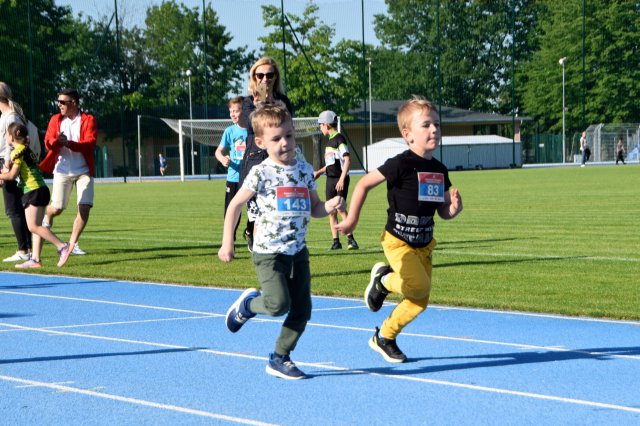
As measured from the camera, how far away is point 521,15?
93.9 metres

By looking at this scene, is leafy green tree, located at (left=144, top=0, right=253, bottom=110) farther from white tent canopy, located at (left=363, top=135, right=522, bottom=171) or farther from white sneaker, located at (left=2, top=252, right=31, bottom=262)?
white sneaker, located at (left=2, top=252, right=31, bottom=262)

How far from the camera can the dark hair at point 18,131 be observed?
12969 mm

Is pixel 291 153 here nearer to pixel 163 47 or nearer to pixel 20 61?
pixel 20 61

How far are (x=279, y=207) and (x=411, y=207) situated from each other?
3.18 feet

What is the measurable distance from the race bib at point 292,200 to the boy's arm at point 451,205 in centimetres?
100

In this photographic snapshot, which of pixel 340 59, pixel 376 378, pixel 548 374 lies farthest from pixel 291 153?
pixel 340 59

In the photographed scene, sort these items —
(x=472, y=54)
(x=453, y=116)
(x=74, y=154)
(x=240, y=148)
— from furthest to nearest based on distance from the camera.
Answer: (x=472, y=54) < (x=453, y=116) < (x=74, y=154) < (x=240, y=148)

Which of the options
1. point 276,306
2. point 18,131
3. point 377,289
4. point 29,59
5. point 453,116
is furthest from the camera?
point 453,116

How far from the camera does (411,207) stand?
6898 millimetres

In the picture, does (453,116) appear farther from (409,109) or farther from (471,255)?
(409,109)

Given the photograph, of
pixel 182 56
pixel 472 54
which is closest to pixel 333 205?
pixel 182 56

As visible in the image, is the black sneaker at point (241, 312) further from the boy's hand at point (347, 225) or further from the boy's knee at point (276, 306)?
the boy's hand at point (347, 225)

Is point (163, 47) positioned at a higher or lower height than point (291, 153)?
higher

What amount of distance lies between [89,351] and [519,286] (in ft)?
16.4
